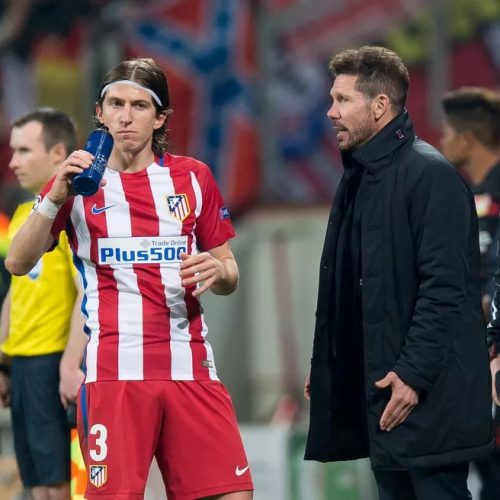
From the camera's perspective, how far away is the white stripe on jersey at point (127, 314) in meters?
4.42

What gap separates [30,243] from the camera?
4410 millimetres

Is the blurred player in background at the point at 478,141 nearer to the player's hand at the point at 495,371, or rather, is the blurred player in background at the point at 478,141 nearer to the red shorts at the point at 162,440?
the player's hand at the point at 495,371

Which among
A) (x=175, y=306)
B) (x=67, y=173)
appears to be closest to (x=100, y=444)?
(x=175, y=306)

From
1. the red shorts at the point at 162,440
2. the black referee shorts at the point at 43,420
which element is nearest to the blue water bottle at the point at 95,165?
the red shorts at the point at 162,440

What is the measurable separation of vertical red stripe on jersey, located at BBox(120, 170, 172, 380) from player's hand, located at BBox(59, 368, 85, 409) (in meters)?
1.09

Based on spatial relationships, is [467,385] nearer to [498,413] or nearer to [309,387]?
[309,387]

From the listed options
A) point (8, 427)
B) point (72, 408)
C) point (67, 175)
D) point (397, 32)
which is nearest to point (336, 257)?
point (67, 175)

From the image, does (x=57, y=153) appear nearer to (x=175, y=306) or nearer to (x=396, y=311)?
(x=175, y=306)

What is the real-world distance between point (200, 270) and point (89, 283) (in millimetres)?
441

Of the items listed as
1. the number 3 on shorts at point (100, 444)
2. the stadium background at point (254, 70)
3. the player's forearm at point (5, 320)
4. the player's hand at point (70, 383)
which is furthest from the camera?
the stadium background at point (254, 70)

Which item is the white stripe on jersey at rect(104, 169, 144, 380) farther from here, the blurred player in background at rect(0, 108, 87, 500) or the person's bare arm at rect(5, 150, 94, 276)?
the blurred player in background at rect(0, 108, 87, 500)

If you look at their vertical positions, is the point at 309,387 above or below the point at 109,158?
below

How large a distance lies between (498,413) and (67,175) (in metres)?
2.43

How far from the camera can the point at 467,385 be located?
418 cm
